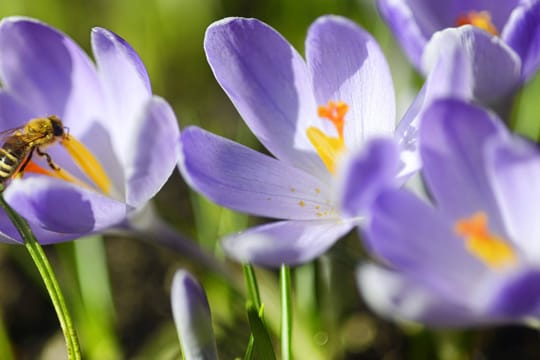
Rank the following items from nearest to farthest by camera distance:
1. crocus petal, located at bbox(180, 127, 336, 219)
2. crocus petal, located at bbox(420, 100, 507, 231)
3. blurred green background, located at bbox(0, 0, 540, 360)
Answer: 1. crocus petal, located at bbox(420, 100, 507, 231)
2. crocus petal, located at bbox(180, 127, 336, 219)
3. blurred green background, located at bbox(0, 0, 540, 360)

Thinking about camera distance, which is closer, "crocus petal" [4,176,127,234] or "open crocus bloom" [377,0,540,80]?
"crocus petal" [4,176,127,234]

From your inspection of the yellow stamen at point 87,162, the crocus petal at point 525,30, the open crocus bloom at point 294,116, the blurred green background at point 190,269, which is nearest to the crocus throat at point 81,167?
the yellow stamen at point 87,162

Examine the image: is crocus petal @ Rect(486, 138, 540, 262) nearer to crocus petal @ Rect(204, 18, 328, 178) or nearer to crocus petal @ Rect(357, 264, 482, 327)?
crocus petal @ Rect(357, 264, 482, 327)

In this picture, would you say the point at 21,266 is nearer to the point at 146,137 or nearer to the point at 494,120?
the point at 146,137

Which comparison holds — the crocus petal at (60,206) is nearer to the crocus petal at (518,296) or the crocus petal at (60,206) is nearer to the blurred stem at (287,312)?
the blurred stem at (287,312)

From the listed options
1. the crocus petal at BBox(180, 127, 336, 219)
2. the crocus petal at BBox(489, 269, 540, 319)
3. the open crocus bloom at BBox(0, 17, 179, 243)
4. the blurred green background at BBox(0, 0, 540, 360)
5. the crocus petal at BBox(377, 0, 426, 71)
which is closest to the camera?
the crocus petal at BBox(489, 269, 540, 319)

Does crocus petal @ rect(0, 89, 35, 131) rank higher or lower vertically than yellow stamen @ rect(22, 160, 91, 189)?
higher

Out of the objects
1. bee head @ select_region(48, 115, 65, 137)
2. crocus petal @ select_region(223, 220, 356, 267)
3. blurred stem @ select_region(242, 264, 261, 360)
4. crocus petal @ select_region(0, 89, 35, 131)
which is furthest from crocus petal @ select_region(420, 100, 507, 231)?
crocus petal @ select_region(0, 89, 35, 131)

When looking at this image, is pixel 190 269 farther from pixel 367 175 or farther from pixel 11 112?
pixel 367 175
